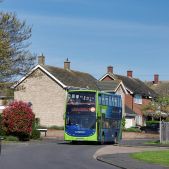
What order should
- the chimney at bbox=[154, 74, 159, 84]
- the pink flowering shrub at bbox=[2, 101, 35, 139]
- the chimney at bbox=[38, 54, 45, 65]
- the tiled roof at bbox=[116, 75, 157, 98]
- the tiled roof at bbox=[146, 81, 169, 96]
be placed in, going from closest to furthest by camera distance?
the pink flowering shrub at bbox=[2, 101, 35, 139] → the chimney at bbox=[38, 54, 45, 65] → the tiled roof at bbox=[116, 75, 157, 98] → the tiled roof at bbox=[146, 81, 169, 96] → the chimney at bbox=[154, 74, 159, 84]

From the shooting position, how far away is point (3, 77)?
39.6 metres

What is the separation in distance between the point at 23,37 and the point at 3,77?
3133mm

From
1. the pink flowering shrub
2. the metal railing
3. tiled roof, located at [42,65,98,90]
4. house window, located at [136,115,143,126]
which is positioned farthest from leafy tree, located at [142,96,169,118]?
the pink flowering shrub

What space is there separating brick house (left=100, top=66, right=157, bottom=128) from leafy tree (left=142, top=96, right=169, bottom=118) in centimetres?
186

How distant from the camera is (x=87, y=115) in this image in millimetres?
42469

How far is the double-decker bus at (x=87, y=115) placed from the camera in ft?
138

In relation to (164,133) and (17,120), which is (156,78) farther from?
(17,120)

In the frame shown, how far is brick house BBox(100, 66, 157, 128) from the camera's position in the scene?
82250 millimetres

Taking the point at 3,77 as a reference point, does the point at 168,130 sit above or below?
below

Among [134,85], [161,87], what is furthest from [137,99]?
[161,87]

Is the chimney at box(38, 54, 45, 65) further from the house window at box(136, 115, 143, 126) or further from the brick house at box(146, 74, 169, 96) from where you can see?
the brick house at box(146, 74, 169, 96)

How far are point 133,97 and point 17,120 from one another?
4170 cm

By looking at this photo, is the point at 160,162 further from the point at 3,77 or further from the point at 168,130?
the point at 168,130

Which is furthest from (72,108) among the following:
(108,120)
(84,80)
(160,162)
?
(84,80)
